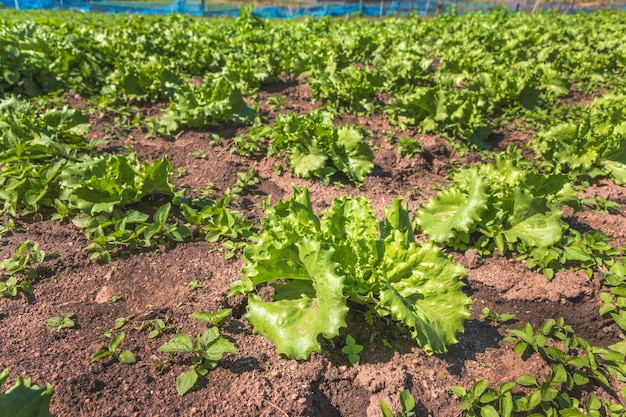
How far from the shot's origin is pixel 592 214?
173 inches

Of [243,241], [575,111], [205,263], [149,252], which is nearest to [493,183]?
[243,241]

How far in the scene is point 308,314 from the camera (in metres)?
2.67

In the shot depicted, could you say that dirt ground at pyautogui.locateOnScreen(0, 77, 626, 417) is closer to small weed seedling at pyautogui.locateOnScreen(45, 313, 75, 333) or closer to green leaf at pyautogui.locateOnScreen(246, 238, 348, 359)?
small weed seedling at pyautogui.locateOnScreen(45, 313, 75, 333)

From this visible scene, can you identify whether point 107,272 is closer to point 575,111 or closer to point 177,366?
point 177,366

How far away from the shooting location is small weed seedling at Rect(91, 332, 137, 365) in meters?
2.48

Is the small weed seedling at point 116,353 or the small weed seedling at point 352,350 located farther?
the small weed seedling at point 352,350

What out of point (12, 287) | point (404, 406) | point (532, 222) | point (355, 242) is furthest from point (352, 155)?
point (12, 287)

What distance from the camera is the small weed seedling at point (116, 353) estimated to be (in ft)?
8.14

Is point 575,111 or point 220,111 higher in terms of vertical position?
point 220,111

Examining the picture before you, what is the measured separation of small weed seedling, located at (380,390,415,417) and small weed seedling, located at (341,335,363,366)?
1.08 ft

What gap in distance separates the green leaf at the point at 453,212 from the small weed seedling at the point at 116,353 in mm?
2358

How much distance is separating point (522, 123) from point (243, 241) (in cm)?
469

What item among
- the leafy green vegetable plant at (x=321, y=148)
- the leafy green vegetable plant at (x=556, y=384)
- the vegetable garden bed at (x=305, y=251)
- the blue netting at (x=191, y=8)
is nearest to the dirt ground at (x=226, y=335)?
the vegetable garden bed at (x=305, y=251)

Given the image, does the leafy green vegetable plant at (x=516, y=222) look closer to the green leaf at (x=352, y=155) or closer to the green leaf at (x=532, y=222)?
the green leaf at (x=532, y=222)
